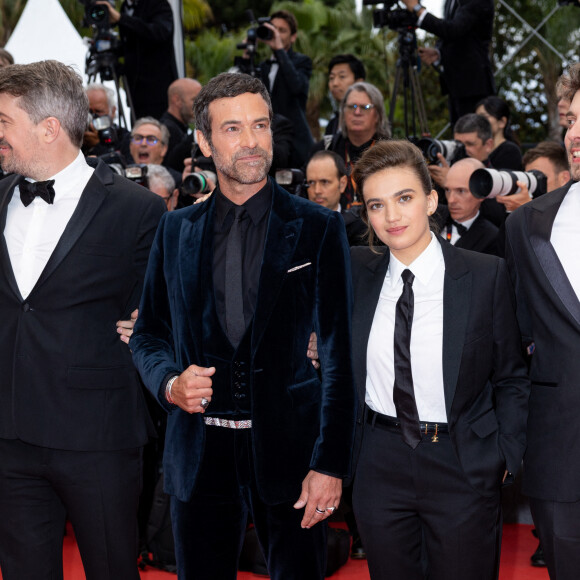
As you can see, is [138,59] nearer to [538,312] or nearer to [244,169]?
[244,169]

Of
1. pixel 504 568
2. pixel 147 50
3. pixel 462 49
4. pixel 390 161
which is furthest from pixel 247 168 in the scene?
pixel 147 50

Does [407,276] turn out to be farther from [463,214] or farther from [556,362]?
[463,214]

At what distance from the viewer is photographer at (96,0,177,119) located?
6023 millimetres

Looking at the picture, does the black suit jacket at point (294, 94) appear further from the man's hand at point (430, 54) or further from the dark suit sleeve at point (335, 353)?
the dark suit sleeve at point (335, 353)

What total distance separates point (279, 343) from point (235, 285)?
0.20m

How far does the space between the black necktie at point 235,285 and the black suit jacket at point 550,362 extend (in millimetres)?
764

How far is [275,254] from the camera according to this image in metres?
2.17

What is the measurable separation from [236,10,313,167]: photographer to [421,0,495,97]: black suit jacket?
908 millimetres

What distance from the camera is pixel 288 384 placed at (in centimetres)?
216

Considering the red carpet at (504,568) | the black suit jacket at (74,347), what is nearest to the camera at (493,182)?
the red carpet at (504,568)

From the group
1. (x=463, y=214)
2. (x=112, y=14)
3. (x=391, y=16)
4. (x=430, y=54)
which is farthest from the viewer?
(x=430, y=54)

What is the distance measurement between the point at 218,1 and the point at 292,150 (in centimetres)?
1799

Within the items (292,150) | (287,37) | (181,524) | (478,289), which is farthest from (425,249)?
(287,37)

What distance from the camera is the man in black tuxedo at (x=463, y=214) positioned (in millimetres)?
4008
